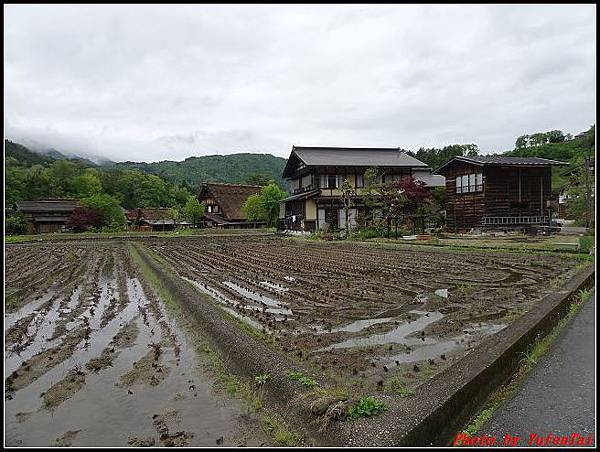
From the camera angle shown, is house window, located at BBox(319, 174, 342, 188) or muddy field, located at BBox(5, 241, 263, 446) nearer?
muddy field, located at BBox(5, 241, 263, 446)

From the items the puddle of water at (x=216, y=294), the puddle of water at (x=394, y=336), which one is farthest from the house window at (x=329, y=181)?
the puddle of water at (x=394, y=336)

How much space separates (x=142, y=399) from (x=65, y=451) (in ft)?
2.75

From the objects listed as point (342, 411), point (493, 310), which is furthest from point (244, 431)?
point (493, 310)

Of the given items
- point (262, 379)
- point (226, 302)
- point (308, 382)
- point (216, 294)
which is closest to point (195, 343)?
point (262, 379)

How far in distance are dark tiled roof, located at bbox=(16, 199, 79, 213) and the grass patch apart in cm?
4722

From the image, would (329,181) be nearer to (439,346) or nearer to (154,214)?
(439,346)

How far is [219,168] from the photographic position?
340 feet

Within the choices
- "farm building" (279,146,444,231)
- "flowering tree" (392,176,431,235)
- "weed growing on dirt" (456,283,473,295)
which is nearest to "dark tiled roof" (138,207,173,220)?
"farm building" (279,146,444,231)

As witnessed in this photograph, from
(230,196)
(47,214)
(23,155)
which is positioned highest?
(23,155)

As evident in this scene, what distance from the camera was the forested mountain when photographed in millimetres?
95938

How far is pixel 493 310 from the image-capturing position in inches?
248

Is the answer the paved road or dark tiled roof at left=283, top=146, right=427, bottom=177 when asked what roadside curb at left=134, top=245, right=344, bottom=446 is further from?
dark tiled roof at left=283, top=146, right=427, bottom=177

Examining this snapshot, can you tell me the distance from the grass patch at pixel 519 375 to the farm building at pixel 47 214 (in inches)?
1859

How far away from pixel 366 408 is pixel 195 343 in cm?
289
